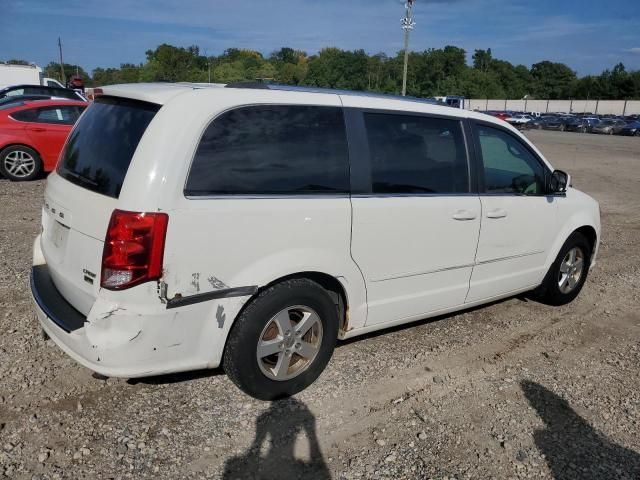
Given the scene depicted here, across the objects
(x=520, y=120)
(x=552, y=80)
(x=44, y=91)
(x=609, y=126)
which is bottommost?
(x=609, y=126)

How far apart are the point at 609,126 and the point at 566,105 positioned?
139 feet

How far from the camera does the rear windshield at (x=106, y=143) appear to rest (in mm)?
2918

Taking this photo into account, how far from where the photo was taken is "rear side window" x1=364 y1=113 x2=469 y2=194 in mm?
3559

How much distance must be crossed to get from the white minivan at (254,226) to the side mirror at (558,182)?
80cm

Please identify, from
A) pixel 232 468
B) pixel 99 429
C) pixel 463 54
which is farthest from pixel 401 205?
pixel 463 54

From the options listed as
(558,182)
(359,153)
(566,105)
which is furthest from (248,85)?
(566,105)

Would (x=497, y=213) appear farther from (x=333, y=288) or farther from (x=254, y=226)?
(x=254, y=226)

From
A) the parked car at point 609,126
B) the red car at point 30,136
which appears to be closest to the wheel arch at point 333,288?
the red car at point 30,136

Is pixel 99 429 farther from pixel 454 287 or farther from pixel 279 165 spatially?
pixel 454 287

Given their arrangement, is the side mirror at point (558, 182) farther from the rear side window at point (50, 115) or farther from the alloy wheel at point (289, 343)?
the rear side window at point (50, 115)

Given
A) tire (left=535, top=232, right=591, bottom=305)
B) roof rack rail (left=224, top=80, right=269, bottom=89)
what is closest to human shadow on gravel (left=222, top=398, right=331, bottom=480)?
roof rack rail (left=224, top=80, right=269, bottom=89)

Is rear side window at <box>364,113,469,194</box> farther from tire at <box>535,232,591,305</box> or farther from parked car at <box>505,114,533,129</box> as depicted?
parked car at <box>505,114,533,129</box>

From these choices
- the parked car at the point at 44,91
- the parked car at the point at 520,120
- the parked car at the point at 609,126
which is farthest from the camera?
the parked car at the point at 520,120

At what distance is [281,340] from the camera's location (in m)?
3.28
